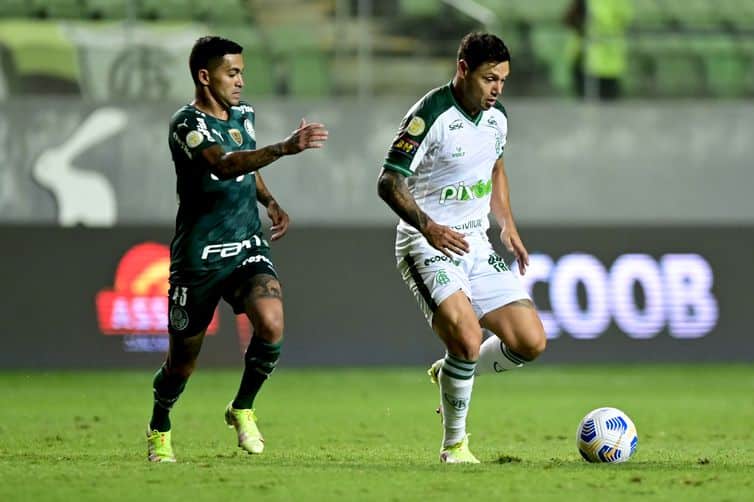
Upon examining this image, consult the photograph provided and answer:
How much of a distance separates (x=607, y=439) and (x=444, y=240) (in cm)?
141

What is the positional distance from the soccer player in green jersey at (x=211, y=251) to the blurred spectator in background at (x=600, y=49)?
11.2m

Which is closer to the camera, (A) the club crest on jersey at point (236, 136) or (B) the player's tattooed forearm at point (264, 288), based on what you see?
(B) the player's tattooed forearm at point (264, 288)

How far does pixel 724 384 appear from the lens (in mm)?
15133

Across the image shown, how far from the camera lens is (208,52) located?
8.11m

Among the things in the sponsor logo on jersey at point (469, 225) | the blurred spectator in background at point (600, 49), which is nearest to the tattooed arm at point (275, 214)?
the sponsor logo on jersey at point (469, 225)

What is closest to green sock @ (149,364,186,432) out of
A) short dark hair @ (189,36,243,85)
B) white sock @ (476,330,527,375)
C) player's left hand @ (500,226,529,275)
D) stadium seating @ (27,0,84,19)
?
short dark hair @ (189,36,243,85)

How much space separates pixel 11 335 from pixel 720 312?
786 centimetres

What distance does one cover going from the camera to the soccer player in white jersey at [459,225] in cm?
791

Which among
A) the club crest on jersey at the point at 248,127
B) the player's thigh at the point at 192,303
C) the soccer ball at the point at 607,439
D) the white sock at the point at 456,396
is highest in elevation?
the club crest on jersey at the point at 248,127

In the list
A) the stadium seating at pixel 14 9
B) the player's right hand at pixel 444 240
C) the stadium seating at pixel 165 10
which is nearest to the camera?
the player's right hand at pixel 444 240

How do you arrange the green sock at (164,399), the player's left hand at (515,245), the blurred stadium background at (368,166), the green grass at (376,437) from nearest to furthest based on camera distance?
the green grass at (376,437), the green sock at (164,399), the player's left hand at (515,245), the blurred stadium background at (368,166)

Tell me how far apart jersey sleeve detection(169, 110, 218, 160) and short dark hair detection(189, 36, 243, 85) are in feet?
0.69

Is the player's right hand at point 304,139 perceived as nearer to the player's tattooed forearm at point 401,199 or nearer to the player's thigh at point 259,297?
the player's tattooed forearm at point 401,199

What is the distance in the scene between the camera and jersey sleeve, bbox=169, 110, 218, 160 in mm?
7922
